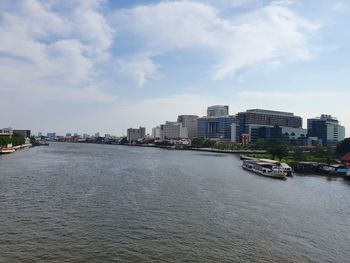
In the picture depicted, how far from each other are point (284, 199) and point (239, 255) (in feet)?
45.5

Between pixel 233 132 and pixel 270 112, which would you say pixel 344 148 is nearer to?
pixel 233 132

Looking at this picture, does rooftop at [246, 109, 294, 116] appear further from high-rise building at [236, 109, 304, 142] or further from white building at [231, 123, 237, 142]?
white building at [231, 123, 237, 142]

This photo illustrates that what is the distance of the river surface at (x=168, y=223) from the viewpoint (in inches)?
597

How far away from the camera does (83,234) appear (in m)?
17.2

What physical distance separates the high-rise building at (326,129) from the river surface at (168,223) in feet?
475

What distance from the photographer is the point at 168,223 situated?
19.5m

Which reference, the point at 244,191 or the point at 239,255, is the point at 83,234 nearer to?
the point at 239,255

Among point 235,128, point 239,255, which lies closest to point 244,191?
point 239,255

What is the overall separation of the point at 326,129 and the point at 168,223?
536 ft

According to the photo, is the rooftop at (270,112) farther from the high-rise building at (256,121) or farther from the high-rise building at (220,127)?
the high-rise building at (220,127)

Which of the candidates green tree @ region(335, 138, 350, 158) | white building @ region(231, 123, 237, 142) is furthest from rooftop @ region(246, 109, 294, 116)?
green tree @ region(335, 138, 350, 158)

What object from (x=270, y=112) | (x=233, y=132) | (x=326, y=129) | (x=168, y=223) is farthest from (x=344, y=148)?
(x=270, y=112)

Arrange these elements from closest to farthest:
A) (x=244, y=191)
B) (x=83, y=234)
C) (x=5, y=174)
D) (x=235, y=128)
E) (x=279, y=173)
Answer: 1. (x=83, y=234)
2. (x=244, y=191)
3. (x=5, y=174)
4. (x=279, y=173)
5. (x=235, y=128)

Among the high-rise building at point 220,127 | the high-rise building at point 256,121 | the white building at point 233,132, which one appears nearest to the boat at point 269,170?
the high-rise building at point 256,121
